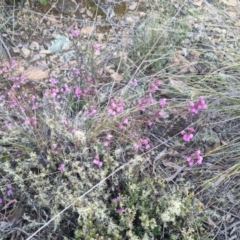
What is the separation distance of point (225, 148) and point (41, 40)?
123cm

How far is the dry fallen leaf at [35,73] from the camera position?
2.34m

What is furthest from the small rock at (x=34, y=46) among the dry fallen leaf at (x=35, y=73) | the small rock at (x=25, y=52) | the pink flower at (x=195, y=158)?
the pink flower at (x=195, y=158)

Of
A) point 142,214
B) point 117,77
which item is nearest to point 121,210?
point 142,214

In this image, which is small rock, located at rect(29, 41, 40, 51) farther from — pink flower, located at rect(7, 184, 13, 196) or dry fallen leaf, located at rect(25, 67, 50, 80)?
pink flower, located at rect(7, 184, 13, 196)

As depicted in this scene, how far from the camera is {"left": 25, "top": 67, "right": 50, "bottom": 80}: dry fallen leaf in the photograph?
7.67 feet

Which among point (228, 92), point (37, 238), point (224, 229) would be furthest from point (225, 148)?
point (37, 238)

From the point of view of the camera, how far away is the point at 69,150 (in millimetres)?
1867

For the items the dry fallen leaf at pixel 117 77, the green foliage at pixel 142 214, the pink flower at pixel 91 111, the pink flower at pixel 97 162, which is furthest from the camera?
the dry fallen leaf at pixel 117 77

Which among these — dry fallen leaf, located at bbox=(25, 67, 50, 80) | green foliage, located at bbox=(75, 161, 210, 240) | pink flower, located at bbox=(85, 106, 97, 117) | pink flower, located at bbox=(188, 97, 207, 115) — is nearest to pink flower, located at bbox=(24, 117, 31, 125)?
pink flower, located at bbox=(85, 106, 97, 117)

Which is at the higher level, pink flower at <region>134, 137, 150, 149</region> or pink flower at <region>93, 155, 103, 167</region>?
pink flower at <region>134, 137, 150, 149</region>

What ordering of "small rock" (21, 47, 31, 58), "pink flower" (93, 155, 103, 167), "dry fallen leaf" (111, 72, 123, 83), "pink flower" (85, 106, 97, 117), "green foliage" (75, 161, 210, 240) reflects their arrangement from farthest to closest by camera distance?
1. "small rock" (21, 47, 31, 58)
2. "dry fallen leaf" (111, 72, 123, 83)
3. "pink flower" (85, 106, 97, 117)
4. "pink flower" (93, 155, 103, 167)
5. "green foliage" (75, 161, 210, 240)

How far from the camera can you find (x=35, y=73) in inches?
93.2

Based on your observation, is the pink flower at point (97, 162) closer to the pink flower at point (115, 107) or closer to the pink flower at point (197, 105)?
the pink flower at point (115, 107)

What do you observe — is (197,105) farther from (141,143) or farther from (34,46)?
(34,46)
